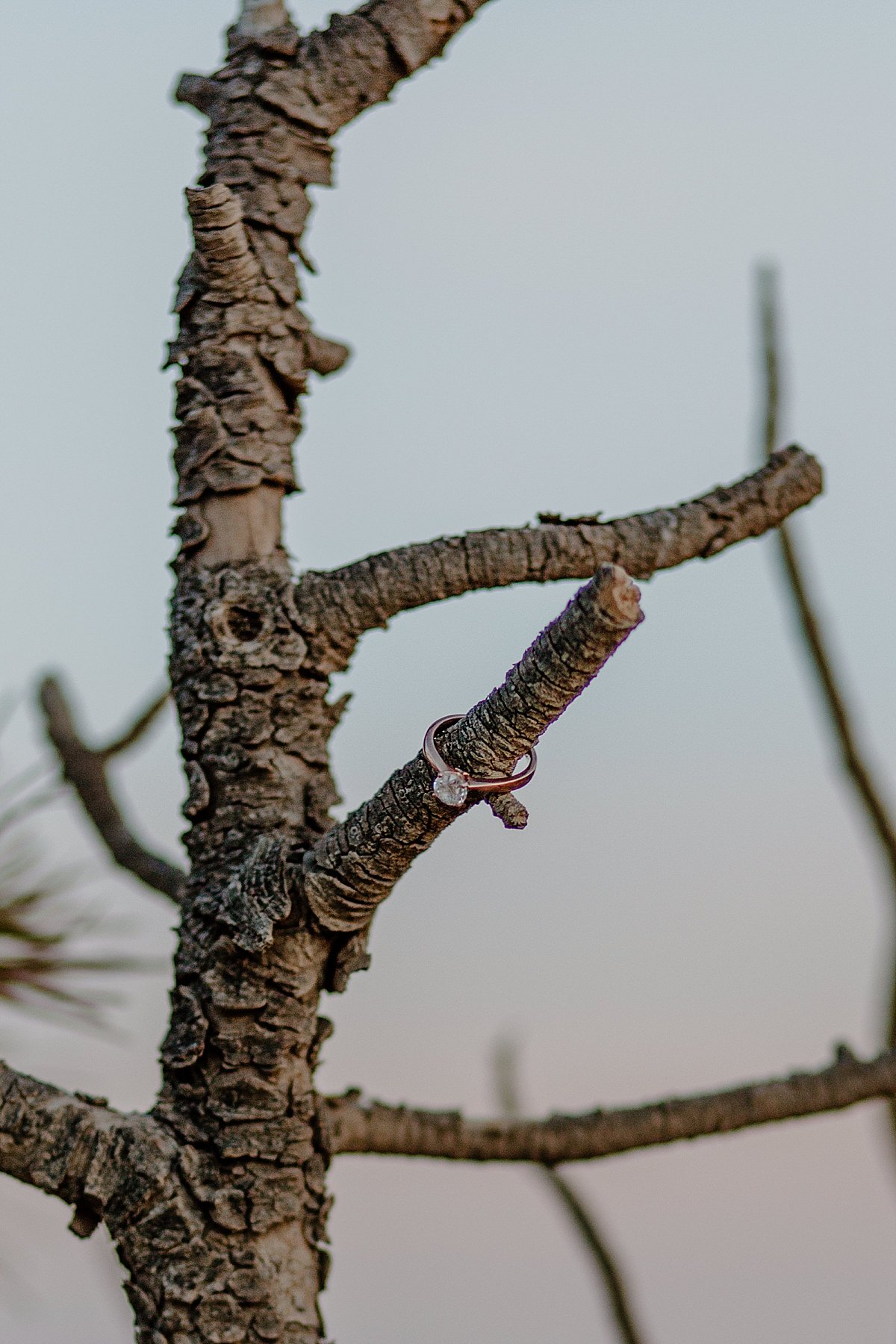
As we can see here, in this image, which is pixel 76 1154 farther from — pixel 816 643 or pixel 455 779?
pixel 816 643

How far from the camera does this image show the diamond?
70 cm

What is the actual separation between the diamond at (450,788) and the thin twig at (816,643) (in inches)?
16.4

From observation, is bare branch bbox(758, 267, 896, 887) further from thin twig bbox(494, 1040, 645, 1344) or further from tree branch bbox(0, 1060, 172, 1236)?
tree branch bbox(0, 1060, 172, 1236)

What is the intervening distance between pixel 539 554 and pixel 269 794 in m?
0.24

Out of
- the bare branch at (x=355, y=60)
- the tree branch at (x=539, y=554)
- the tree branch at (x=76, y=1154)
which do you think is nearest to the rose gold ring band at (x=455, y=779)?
the tree branch at (x=539, y=554)

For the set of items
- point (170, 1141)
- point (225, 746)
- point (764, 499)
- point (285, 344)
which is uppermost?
point (285, 344)

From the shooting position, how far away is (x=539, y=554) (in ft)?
3.05

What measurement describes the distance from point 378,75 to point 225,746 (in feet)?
1.76

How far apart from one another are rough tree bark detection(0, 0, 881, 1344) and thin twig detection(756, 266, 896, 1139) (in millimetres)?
68

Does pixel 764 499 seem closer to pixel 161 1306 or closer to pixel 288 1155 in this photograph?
pixel 288 1155

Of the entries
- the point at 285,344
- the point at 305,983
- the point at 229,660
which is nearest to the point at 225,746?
the point at 229,660

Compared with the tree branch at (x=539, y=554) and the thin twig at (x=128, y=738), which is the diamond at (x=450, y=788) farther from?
the thin twig at (x=128, y=738)

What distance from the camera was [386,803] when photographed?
772mm

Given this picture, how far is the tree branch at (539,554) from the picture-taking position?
933mm
